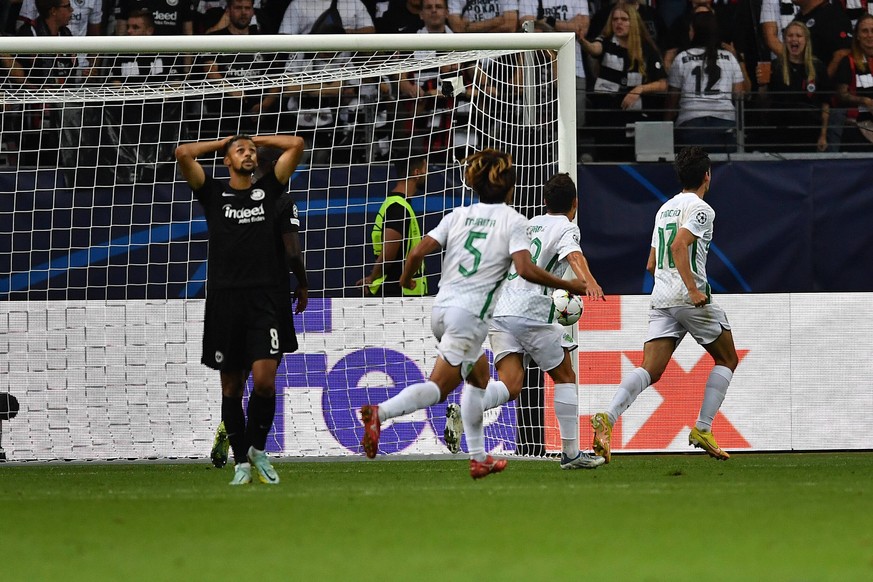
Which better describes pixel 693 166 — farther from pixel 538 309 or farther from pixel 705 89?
pixel 705 89

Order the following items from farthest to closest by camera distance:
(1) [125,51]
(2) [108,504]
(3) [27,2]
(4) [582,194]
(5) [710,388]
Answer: (3) [27,2] → (4) [582,194] → (1) [125,51] → (5) [710,388] → (2) [108,504]

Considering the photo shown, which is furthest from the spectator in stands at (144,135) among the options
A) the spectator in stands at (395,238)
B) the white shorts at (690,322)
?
the white shorts at (690,322)

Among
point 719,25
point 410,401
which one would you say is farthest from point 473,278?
point 719,25

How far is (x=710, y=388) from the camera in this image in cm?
951

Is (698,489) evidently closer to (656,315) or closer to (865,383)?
(656,315)

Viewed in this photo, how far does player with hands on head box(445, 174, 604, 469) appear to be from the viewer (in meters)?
8.77

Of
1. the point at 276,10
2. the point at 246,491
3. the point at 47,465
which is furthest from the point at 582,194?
the point at 246,491

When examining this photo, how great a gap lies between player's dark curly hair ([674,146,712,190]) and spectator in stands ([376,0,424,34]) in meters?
5.67

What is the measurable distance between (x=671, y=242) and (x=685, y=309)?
1.55 feet

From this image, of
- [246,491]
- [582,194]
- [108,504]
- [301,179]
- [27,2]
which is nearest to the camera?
[108,504]

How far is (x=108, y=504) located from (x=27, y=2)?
8925 mm

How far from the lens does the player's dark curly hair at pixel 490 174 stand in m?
7.76

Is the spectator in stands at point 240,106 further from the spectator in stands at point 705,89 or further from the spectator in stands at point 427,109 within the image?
the spectator in stands at point 705,89

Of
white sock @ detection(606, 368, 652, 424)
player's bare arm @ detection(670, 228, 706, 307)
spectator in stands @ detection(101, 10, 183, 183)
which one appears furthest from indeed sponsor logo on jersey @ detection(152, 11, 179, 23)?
white sock @ detection(606, 368, 652, 424)
